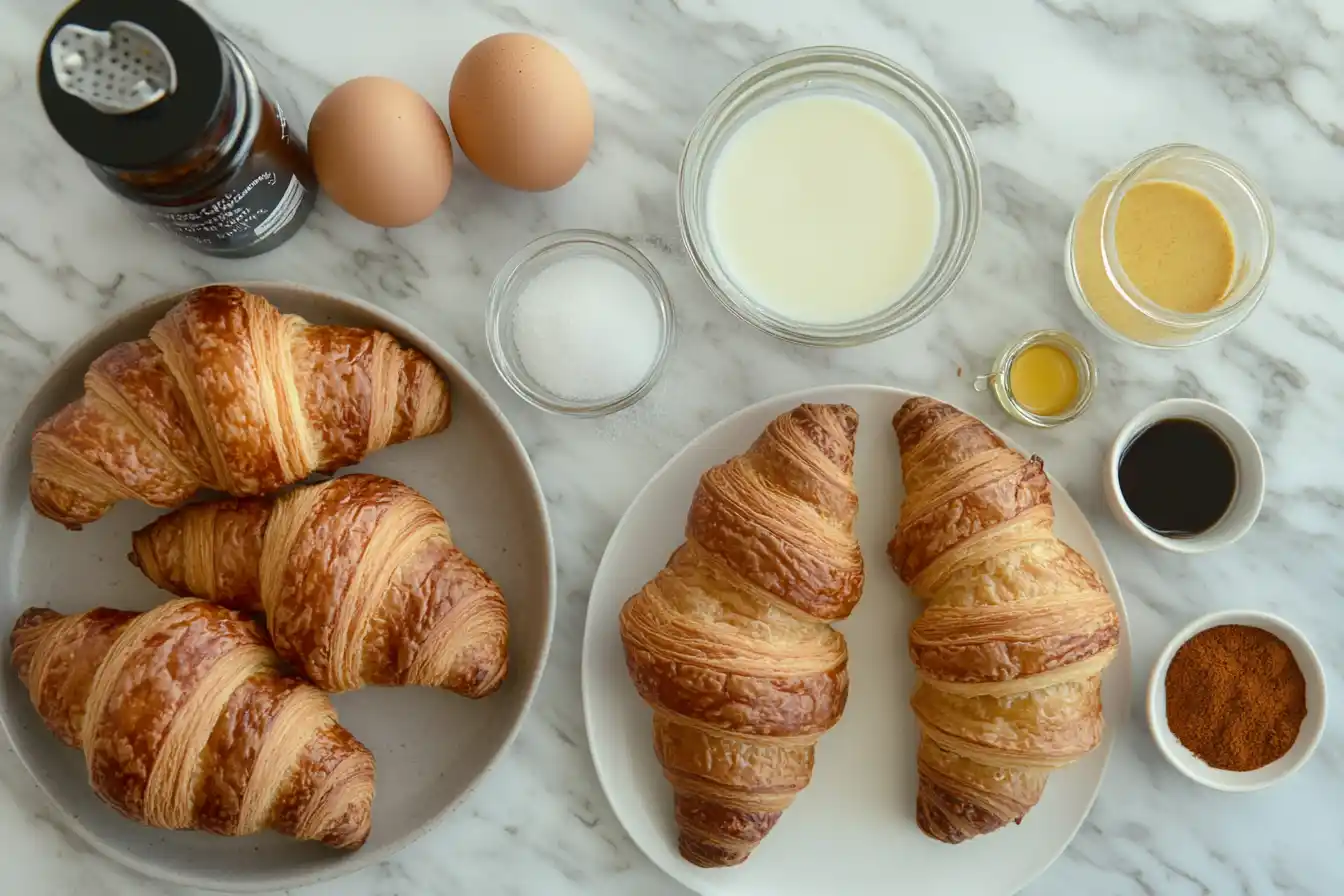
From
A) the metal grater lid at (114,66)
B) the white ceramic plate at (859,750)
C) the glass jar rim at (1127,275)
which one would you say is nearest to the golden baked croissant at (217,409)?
the metal grater lid at (114,66)

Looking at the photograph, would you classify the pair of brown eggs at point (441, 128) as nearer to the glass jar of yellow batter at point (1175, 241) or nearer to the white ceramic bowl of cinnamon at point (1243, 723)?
the glass jar of yellow batter at point (1175, 241)

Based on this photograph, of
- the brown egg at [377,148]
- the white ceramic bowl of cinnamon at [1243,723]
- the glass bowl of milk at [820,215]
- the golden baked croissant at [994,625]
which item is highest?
the brown egg at [377,148]

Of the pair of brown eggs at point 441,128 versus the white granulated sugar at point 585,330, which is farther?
the white granulated sugar at point 585,330

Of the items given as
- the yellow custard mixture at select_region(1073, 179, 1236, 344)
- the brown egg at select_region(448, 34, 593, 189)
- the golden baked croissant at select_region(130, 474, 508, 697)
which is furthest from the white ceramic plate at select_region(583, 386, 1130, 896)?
the brown egg at select_region(448, 34, 593, 189)

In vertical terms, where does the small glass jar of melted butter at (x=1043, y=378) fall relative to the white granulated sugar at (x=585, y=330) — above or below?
below

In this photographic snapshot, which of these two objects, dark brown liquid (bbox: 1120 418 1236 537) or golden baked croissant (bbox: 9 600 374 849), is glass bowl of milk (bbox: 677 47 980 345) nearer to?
dark brown liquid (bbox: 1120 418 1236 537)

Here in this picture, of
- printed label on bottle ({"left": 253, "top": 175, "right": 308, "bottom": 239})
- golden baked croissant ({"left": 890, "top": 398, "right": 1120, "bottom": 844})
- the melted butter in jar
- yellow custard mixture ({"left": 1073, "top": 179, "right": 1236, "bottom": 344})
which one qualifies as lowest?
golden baked croissant ({"left": 890, "top": 398, "right": 1120, "bottom": 844})

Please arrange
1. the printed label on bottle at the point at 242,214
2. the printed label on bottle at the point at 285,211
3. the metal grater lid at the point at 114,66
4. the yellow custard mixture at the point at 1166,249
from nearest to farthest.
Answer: the metal grater lid at the point at 114,66 → the printed label on bottle at the point at 242,214 → the printed label on bottle at the point at 285,211 → the yellow custard mixture at the point at 1166,249
